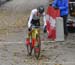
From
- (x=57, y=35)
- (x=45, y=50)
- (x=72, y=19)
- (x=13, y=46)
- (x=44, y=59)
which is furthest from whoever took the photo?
(x=72, y=19)

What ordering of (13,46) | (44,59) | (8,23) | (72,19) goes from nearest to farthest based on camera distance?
(44,59), (13,46), (72,19), (8,23)

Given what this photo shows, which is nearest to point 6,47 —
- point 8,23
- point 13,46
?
point 13,46

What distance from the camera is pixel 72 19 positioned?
19500mm

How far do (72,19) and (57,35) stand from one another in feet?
10.1

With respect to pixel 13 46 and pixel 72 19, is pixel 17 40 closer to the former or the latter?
pixel 13 46

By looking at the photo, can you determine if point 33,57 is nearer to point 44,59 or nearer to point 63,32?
point 44,59

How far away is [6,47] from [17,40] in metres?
2.07

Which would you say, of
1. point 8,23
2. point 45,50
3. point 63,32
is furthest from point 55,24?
point 8,23

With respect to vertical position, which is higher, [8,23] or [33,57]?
[33,57]

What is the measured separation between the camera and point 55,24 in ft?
55.4

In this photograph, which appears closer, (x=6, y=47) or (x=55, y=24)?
(x=6, y=47)

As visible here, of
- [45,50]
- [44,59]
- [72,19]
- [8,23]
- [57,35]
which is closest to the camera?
[44,59]

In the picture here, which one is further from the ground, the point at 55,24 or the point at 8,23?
the point at 55,24

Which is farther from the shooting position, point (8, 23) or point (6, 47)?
point (8, 23)
